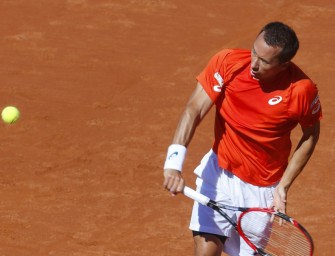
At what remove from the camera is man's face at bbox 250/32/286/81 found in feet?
20.1

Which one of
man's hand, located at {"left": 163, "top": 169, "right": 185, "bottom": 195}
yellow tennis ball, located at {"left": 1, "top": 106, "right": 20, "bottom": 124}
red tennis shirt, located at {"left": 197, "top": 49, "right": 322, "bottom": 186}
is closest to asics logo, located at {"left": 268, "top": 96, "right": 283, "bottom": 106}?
red tennis shirt, located at {"left": 197, "top": 49, "right": 322, "bottom": 186}

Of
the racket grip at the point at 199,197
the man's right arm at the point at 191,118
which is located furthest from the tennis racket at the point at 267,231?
the man's right arm at the point at 191,118

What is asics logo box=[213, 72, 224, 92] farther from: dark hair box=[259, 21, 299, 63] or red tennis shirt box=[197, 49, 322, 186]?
dark hair box=[259, 21, 299, 63]

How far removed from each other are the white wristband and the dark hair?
0.91m

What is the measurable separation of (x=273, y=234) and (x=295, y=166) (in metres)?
0.56

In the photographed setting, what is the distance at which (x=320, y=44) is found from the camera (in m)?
13.1

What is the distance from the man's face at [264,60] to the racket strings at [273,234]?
3.36 ft

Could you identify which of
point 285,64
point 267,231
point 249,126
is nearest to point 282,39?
point 285,64

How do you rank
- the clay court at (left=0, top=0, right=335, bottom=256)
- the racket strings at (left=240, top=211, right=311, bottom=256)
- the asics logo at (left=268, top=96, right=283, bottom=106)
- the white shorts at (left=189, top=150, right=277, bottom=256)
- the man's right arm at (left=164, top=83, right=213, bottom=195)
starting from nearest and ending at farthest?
the man's right arm at (left=164, top=83, right=213, bottom=195)
the asics logo at (left=268, top=96, right=283, bottom=106)
the racket strings at (left=240, top=211, right=311, bottom=256)
the white shorts at (left=189, top=150, right=277, bottom=256)
the clay court at (left=0, top=0, right=335, bottom=256)

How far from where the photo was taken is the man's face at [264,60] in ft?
20.1

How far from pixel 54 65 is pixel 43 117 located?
1.58 meters

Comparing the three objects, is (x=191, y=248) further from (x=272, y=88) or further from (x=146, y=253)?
(x=272, y=88)

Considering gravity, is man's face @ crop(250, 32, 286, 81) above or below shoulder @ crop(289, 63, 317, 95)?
above

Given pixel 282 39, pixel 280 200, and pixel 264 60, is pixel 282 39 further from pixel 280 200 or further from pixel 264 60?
pixel 280 200
